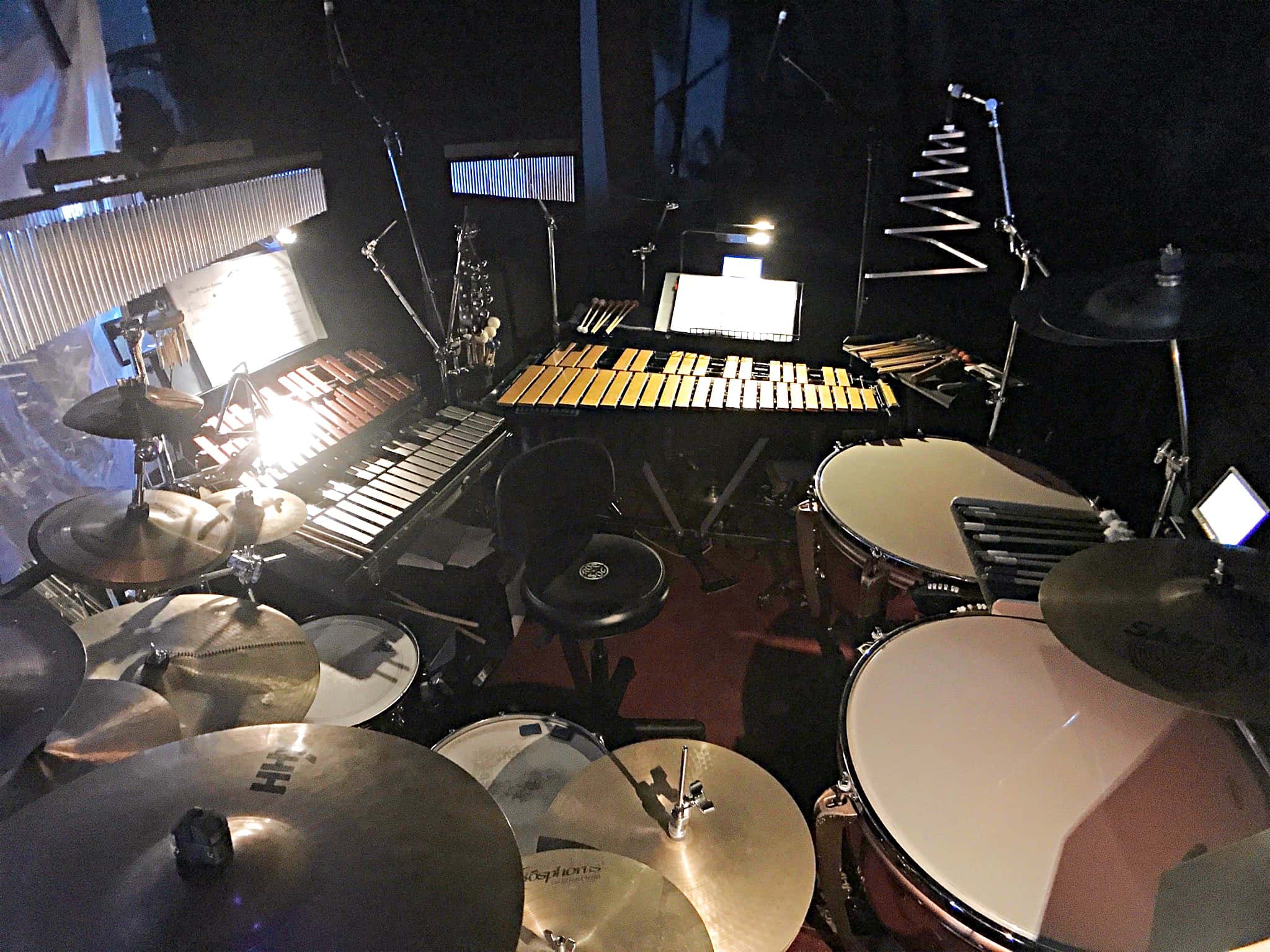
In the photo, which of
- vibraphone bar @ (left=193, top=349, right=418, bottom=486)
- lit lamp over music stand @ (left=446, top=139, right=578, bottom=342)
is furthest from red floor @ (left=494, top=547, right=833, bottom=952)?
Answer: lit lamp over music stand @ (left=446, top=139, right=578, bottom=342)

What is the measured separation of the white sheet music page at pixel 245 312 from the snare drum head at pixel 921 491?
2260 millimetres

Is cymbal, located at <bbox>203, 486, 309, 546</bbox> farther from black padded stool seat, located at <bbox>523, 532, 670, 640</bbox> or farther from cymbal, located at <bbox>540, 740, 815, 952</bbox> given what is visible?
cymbal, located at <bbox>540, 740, 815, 952</bbox>

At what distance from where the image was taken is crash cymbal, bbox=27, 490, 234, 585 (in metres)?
1.57

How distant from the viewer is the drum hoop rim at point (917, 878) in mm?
1247

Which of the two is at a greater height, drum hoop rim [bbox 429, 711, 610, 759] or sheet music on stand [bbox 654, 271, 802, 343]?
sheet music on stand [bbox 654, 271, 802, 343]

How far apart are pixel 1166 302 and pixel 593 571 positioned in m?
2.05

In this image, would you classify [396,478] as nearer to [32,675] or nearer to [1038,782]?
[32,675]

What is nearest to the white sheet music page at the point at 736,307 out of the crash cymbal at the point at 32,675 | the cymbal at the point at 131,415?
the cymbal at the point at 131,415

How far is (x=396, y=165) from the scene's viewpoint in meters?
2.92

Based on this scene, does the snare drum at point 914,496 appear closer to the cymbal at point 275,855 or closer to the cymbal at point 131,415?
the cymbal at point 275,855

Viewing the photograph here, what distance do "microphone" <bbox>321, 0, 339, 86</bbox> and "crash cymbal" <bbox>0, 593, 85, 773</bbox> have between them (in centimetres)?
236

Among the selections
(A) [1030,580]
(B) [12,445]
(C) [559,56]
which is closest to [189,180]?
(B) [12,445]

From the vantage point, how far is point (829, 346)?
3951 millimetres

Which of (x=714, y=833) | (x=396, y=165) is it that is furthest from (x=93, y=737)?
(x=396, y=165)
